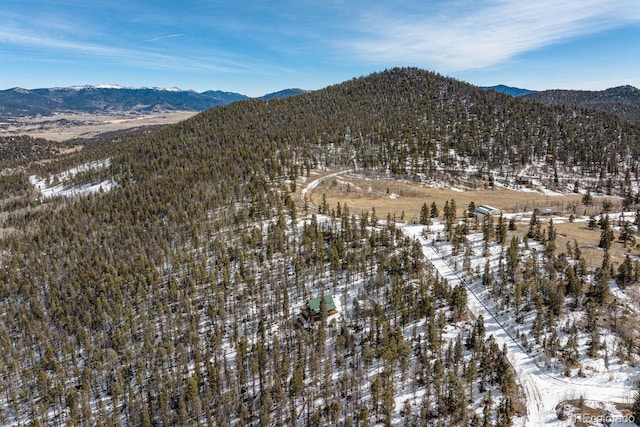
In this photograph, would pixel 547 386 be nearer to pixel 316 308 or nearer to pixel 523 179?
pixel 316 308

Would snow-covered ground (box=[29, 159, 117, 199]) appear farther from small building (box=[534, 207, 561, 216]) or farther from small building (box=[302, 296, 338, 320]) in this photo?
small building (box=[534, 207, 561, 216])

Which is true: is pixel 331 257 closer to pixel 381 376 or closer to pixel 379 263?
pixel 379 263

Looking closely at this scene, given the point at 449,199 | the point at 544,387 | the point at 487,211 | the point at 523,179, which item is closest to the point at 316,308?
the point at 544,387

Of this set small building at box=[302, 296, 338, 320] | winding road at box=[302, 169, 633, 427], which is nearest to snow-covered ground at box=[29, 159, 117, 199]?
small building at box=[302, 296, 338, 320]

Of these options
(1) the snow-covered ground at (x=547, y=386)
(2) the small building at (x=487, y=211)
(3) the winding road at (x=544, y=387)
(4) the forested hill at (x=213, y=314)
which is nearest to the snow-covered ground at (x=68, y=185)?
(4) the forested hill at (x=213, y=314)

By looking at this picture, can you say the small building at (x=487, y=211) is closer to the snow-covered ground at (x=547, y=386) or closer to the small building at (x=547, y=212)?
the small building at (x=547, y=212)

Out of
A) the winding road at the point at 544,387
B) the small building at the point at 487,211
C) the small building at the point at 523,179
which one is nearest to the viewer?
the winding road at the point at 544,387
